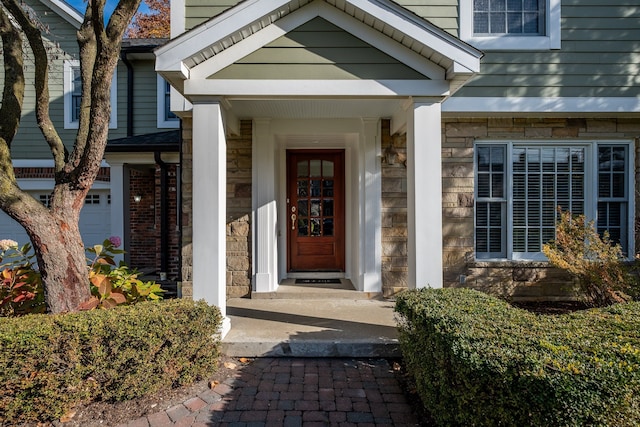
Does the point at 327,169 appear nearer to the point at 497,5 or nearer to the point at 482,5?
the point at 482,5

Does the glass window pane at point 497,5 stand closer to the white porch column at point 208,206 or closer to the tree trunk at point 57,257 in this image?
the white porch column at point 208,206

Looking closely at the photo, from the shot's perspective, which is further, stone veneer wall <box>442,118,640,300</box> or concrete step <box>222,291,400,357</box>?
stone veneer wall <box>442,118,640,300</box>

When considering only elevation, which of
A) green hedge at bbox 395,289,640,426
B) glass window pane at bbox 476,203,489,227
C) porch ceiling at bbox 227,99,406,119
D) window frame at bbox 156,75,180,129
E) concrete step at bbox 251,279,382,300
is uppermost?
window frame at bbox 156,75,180,129

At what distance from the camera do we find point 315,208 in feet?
21.2

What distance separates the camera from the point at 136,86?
8609mm

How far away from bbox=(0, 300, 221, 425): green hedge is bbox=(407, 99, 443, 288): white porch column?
2312 mm

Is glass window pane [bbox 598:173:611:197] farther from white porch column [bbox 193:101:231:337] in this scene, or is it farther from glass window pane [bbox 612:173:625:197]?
white porch column [bbox 193:101:231:337]

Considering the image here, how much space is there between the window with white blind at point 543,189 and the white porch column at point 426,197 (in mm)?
1864

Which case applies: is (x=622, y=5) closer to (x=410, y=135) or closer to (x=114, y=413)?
(x=410, y=135)

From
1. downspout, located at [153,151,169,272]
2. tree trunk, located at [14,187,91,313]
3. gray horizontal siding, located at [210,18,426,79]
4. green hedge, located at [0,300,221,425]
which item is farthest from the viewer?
downspout, located at [153,151,169,272]

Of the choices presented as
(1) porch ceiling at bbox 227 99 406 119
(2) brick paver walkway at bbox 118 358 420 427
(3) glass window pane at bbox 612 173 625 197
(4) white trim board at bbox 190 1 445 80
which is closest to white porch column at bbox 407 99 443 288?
(4) white trim board at bbox 190 1 445 80

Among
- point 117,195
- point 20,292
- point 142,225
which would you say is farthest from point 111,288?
point 142,225

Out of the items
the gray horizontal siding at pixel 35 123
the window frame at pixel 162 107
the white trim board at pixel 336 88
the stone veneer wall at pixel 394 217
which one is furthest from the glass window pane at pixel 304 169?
the gray horizontal siding at pixel 35 123

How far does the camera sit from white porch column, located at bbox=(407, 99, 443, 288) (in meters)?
3.81
